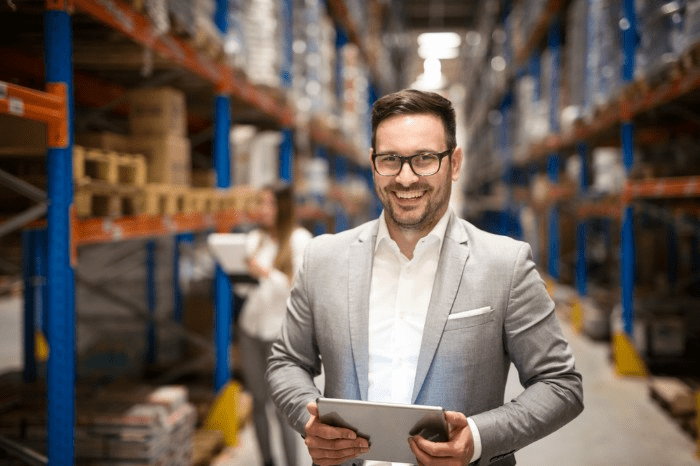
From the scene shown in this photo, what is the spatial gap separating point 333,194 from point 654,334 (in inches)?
205

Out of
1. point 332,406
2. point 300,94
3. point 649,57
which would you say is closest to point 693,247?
point 649,57

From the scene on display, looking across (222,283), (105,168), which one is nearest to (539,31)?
(222,283)

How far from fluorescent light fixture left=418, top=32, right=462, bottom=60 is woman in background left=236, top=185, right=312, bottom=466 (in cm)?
1961

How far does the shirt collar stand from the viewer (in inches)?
71.4

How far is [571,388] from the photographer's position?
1688mm

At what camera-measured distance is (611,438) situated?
4512 mm

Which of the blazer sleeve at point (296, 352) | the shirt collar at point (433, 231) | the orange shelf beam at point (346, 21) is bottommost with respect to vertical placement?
the blazer sleeve at point (296, 352)

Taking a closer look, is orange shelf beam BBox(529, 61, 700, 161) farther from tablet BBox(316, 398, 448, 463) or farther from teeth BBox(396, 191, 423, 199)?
tablet BBox(316, 398, 448, 463)

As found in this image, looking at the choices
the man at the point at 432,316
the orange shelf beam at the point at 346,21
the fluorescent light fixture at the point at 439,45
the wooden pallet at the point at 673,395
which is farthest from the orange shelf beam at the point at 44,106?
the fluorescent light fixture at the point at 439,45

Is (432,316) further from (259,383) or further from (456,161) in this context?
(259,383)

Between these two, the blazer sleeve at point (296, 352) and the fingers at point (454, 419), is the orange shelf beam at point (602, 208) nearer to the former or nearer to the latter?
the blazer sleeve at point (296, 352)

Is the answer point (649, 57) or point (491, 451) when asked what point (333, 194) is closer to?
point (649, 57)

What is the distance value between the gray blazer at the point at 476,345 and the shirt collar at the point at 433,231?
0.02 meters

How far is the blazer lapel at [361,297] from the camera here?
1.75 meters
